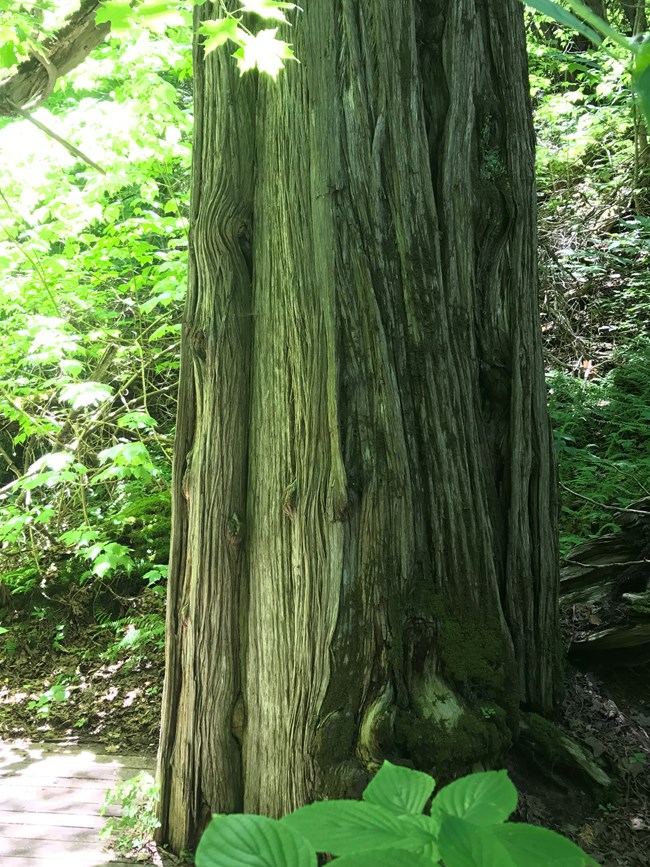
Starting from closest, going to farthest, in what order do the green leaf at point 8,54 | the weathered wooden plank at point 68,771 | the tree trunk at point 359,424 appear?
the tree trunk at point 359,424 → the green leaf at point 8,54 → the weathered wooden plank at point 68,771

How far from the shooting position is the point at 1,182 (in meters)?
5.40

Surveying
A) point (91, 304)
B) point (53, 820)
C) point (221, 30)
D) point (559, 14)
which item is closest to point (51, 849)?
point (53, 820)

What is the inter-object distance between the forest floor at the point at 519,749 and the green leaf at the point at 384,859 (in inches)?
94.3

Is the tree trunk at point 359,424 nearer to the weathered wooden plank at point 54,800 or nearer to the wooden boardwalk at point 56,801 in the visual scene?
the wooden boardwalk at point 56,801

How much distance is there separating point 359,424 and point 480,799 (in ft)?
6.53

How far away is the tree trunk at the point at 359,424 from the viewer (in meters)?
2.52

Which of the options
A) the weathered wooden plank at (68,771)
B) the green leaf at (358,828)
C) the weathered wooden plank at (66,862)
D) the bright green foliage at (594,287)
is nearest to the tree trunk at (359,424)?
the weathered wooden plank at (66,862)

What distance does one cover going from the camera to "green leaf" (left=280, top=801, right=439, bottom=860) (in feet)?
1.71

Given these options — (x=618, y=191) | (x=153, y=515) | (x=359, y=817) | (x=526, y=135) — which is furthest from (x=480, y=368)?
(x=618, y=191)

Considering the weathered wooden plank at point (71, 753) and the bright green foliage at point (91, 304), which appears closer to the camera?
the weathered wooden plank at point (71, 753)

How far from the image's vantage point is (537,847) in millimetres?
506

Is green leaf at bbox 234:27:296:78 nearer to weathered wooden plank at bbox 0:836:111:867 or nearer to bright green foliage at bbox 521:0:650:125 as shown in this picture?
bright green foliage at bbox 521:0:650:125

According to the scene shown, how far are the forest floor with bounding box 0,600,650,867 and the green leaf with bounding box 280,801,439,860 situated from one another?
2299 millimetres

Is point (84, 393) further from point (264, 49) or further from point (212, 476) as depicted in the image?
point (264, 49)
